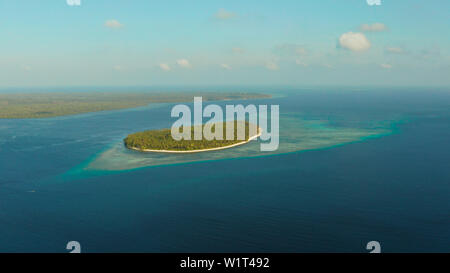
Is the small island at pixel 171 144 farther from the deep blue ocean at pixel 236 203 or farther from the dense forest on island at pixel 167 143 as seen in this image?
the deep blue ocean at pixel 236 203

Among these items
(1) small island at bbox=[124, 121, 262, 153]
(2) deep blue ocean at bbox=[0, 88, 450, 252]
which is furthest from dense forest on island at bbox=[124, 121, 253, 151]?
(2) deep blue ocean at bbox=[0, 88, 450, 252]

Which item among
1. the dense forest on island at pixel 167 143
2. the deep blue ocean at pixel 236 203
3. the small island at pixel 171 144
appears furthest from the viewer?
the dense forest on island at pixel 167 143

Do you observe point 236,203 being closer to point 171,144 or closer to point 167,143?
point 171,144

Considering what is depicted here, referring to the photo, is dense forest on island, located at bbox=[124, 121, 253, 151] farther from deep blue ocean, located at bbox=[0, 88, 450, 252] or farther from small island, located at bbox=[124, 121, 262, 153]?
deep blue ocean, located at bbox=[0, 88, 450, 252]

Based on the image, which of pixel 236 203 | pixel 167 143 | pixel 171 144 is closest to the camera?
pixel 236 203

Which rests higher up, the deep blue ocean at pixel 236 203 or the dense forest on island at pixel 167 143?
the dense forest on island at pixel 167 143

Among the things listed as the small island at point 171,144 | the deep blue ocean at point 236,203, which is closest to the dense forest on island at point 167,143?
the small island at point 171,144

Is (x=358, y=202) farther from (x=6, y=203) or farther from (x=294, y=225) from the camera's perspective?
(x=6, y=203)

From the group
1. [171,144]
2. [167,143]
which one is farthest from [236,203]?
[167,143]

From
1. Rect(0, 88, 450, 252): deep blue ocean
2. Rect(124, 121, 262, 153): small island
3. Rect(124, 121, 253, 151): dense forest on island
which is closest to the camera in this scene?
Rect(0, 88, 450, 252): deep blue ocean
